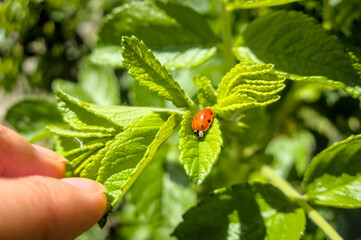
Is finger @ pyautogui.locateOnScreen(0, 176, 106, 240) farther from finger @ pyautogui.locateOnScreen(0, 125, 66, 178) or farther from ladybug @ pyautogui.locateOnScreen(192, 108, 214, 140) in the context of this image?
ladybug @ pyautogui.locateOnScreen(192, 108, 214, 140)

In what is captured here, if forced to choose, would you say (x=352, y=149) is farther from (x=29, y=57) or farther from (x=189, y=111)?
(x=29, y=57)

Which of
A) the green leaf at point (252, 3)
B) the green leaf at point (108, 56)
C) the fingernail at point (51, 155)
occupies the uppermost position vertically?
the green leaf at point (252, 3)

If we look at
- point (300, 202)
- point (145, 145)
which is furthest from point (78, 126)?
point (300, 202)

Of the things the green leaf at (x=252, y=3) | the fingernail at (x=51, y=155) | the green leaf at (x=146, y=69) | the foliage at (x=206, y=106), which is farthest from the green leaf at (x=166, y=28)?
the fingernail at (x=51, y=155)

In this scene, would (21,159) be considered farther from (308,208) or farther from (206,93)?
(308,208)

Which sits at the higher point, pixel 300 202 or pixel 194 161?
pixel 194 161

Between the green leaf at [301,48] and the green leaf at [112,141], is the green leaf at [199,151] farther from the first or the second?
the green leaf at [301,48]

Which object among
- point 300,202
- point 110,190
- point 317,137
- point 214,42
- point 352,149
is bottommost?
point 317,137
